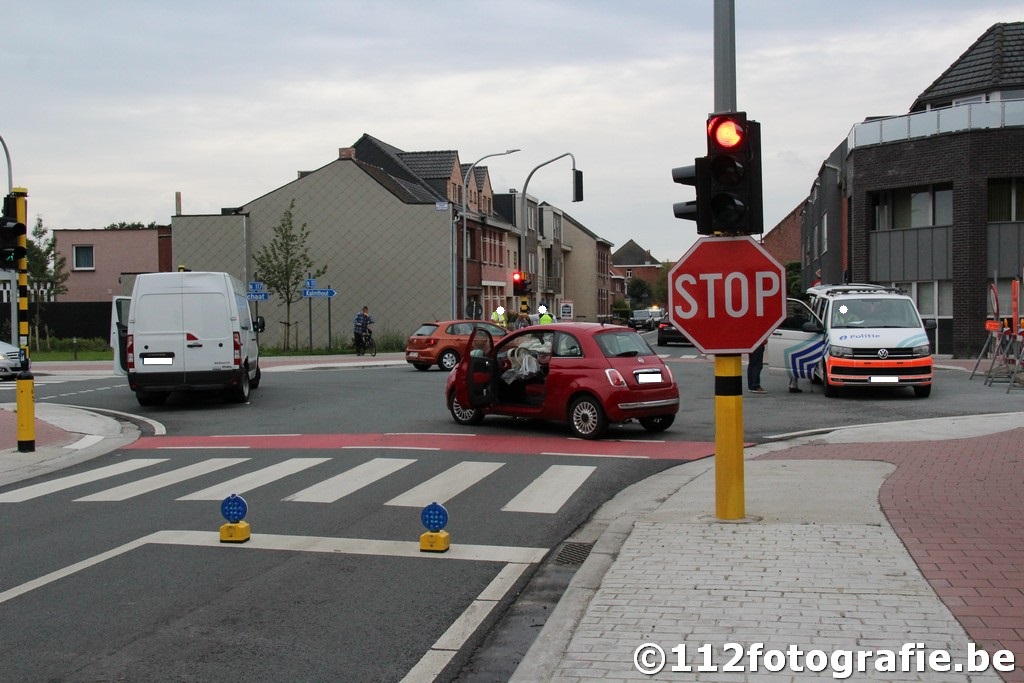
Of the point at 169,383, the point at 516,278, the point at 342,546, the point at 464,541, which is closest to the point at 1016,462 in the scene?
the point at 464,541

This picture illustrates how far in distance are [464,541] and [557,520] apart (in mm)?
1126

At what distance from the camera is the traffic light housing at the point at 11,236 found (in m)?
12.9

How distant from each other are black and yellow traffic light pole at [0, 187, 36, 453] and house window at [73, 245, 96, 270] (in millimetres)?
49225

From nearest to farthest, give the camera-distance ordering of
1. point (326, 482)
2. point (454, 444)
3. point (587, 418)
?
1. point (326, 482)
2. point (454, 444)
3. point (587, 418)

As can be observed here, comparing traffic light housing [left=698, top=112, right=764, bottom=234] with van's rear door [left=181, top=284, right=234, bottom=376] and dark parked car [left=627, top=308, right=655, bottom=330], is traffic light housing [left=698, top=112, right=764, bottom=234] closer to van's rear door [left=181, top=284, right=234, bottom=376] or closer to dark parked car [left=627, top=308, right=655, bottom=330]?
van's rear door [left=181, top=284, right=234, bottom=376]

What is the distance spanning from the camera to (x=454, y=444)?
1355 cm

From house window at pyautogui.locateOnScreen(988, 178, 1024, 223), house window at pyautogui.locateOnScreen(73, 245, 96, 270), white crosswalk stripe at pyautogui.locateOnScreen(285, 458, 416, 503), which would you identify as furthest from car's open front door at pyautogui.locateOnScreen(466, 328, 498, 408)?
house window at pyautogui.locateOnScreen(73, 245, 96, 270)

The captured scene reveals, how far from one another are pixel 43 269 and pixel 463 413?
44430 mm

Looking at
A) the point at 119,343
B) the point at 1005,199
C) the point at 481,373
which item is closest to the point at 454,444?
the point at 481,373

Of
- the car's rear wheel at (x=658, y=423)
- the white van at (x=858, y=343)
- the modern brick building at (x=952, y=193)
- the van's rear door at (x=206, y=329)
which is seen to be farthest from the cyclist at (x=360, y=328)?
the car's rear wheel at (x=658, y=423)

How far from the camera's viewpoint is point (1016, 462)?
1064 cm

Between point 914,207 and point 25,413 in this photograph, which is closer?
→ point 25,413

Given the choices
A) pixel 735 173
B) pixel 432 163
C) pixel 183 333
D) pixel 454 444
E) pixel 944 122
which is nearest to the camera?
pixel 735 173

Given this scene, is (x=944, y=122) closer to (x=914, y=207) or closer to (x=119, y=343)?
(x=914, y=207)
